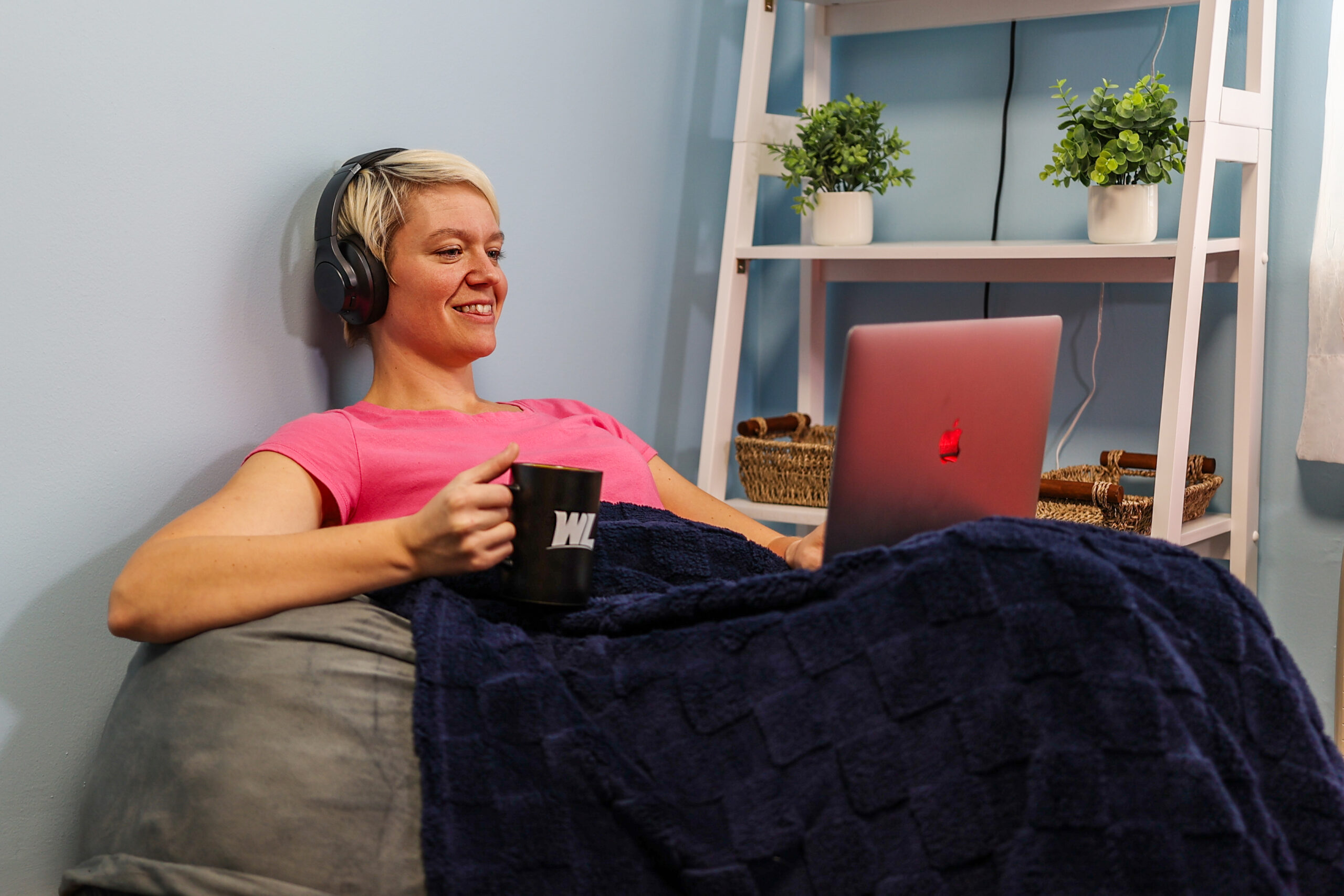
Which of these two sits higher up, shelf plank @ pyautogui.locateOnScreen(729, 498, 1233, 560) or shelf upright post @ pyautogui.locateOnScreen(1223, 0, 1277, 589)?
shelf upright post @ pyautogui.locateOnScreen(1223, 0, 1277, 589)

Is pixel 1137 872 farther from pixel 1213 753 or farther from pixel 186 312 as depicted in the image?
pixel 186 312

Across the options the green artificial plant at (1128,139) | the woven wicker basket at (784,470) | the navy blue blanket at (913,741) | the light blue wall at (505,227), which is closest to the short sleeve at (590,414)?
the light blue wall at (505,227)

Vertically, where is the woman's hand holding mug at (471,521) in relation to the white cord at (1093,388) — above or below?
below

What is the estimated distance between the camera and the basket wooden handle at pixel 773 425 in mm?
1920

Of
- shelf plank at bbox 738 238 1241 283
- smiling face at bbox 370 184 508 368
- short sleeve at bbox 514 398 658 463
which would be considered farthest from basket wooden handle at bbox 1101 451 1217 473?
smiling face at bbox 370 184 508 368

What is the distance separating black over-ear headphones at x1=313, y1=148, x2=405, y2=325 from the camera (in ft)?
4.20

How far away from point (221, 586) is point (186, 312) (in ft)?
1.24

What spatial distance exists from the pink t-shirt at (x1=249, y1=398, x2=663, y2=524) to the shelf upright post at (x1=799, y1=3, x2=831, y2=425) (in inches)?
28.6

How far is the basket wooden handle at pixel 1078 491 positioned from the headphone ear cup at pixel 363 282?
36.6 inches

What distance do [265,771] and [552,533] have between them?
30cm

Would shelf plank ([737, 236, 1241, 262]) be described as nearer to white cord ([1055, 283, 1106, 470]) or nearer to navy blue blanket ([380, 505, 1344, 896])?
white cord ([1055, 283, 1106, 470])

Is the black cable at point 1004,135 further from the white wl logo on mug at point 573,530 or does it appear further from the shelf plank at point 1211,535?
the white wl logo on mug at point 573,530

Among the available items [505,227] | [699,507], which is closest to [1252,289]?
[699,507]

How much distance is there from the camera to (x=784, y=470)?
74.5 inches
